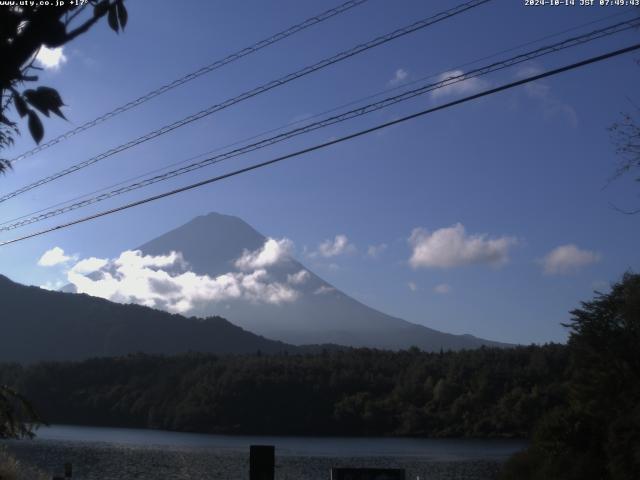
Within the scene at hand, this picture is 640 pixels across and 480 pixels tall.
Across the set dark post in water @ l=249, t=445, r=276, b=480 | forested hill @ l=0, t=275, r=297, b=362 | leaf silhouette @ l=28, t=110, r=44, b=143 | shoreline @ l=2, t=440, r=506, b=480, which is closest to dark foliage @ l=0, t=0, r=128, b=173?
leaf silhouette @ l=28, t=110, r=44, b=143

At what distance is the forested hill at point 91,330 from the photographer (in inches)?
5728

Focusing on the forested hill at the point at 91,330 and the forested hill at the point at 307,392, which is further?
the forested hill at the point at 91,330

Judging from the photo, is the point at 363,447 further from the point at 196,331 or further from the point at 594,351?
the point at 196,331

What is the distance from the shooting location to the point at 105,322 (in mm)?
161500

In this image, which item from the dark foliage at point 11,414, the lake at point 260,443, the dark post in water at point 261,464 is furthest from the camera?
the lake at point 260,443

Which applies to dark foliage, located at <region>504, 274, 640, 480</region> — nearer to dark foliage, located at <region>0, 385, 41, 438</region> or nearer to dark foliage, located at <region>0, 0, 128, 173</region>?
dark foliage, located at <region>0, 385, 41, 438</region>

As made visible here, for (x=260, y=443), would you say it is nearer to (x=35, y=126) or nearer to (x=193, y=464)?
(x=193, y=464)

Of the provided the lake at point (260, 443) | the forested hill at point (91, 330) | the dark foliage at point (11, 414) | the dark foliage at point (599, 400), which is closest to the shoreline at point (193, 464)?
the lake at point (260, 443)

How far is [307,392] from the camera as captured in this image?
10125 cm

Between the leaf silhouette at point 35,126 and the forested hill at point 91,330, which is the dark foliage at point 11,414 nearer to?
the leaf silhouette at point 35,126

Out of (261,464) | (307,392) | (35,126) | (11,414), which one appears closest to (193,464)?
(11,414)

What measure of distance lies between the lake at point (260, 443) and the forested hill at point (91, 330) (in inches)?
2162

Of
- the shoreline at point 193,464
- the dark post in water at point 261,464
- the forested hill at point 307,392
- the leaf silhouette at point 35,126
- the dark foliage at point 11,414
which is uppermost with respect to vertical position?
the forested hill at point 307,392

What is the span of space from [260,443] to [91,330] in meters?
106
